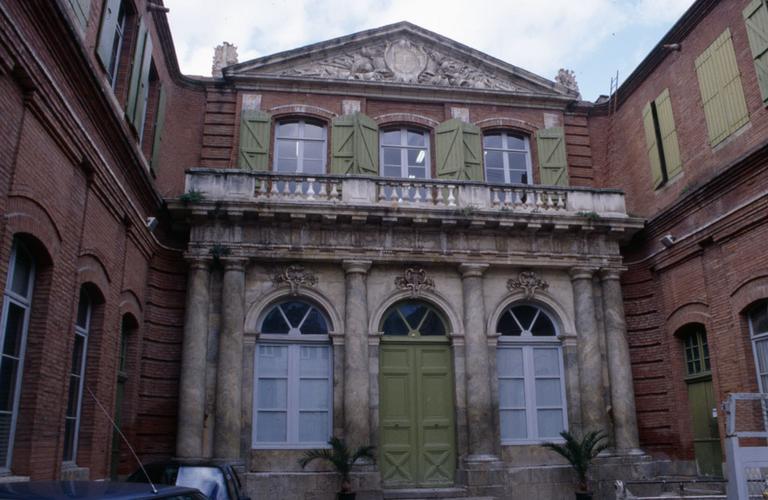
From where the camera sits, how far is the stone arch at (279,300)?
13031 mm

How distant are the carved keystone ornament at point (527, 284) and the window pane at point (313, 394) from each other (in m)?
4.30

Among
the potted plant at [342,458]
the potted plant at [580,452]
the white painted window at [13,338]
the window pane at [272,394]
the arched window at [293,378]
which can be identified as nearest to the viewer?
the white painted window at [13,338]

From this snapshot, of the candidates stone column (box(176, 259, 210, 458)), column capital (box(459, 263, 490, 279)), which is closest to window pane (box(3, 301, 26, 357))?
stone column (box(176, 259, 210, 458))

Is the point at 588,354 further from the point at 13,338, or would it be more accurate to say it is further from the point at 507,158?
the point at 13,338

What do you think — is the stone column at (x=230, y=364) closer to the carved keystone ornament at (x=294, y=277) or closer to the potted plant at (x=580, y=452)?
the carved keystone ornament at (x=294, y=277)

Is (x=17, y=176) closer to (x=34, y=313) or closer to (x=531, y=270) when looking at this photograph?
(x=34, y=313)

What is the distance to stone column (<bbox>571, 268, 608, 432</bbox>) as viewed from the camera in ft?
43.4

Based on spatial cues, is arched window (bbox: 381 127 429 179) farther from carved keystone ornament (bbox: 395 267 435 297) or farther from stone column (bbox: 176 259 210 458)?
stone column (bbox: 176 259 210 458)

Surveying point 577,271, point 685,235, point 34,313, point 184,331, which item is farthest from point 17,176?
point 685,235

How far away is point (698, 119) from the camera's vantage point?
43.5 ft

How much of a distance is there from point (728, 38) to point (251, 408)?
440 inches

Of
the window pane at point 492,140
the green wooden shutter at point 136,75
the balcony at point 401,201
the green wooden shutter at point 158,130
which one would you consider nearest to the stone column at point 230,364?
the balcony at point 401,201

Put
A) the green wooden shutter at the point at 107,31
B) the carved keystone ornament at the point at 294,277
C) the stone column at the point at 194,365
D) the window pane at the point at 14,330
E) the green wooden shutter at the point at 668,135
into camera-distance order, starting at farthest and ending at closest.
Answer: the green wooden shutter at the point at 668,135, the carved keystone ornament at the point at 294,277, the stone column at the point at 194,365, the green wooden shutter at the point at 107,31, the window pane at the point at 14,330

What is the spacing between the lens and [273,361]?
13164 millimetres
